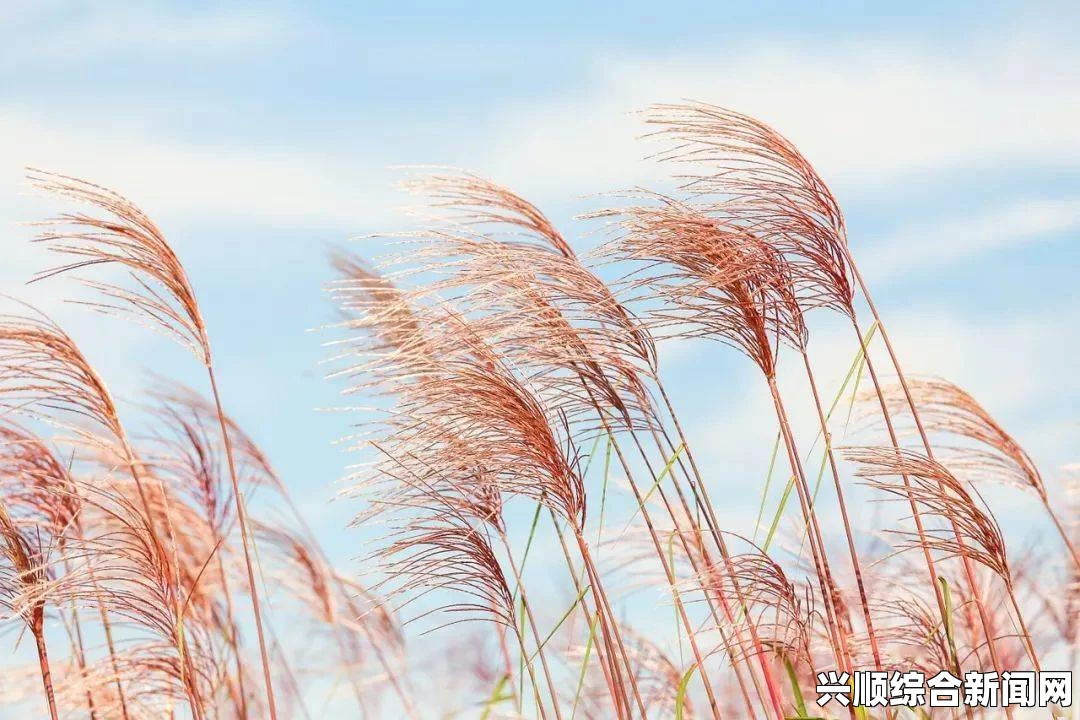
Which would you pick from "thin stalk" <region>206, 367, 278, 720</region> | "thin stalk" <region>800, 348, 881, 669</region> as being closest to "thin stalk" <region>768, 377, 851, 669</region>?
"thin stalk" <region>800, 348, 881, 669</region>

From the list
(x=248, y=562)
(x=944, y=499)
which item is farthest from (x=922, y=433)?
(x=248, y=562)

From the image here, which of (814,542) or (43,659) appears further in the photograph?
(43,659)

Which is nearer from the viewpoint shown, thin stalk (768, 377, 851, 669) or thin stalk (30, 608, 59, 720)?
thin stalk (768, 377, 851, 669)

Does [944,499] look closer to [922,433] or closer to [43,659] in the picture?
[922,433]

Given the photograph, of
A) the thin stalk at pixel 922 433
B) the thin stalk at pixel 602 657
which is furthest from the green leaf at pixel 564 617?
the thin stalk at pixel 922 433

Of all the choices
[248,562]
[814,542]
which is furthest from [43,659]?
[814,542]

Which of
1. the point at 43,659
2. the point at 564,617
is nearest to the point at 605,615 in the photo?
the point at 564,617

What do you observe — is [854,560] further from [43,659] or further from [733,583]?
[43,659]

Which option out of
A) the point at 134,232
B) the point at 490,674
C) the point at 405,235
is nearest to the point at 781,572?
the point at 405,235

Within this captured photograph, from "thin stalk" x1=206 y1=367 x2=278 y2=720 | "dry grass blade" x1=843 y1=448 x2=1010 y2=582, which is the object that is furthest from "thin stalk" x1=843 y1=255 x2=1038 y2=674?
"thin stalk" x1=206 y1=367 x2=278 y2=720

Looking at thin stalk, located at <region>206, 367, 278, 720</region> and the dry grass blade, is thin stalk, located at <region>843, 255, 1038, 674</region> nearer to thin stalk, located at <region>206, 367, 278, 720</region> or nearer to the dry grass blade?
the dry grass blade

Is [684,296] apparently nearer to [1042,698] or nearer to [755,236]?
[755,236]

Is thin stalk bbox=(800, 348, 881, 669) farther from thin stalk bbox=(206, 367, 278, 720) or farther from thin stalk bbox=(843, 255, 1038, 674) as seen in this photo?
thin stalk bbox=(206, 367, 278, 720)

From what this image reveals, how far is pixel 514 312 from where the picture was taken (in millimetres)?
2943
